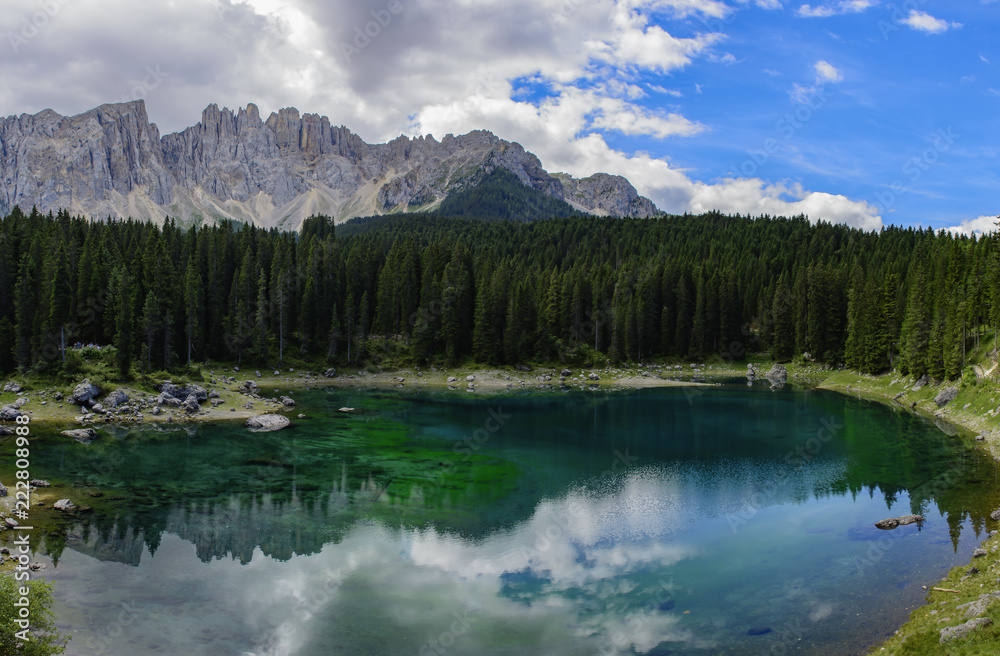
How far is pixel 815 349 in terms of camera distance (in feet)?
362

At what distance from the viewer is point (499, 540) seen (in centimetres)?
2836

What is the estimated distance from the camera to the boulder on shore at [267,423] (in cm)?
5444

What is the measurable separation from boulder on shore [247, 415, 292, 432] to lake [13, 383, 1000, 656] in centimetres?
198

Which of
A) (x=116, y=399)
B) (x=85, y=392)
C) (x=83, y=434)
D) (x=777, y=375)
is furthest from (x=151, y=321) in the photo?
(x=777, y=375)

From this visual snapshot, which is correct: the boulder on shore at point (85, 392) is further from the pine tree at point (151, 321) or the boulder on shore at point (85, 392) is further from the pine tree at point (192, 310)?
the pine tree at point (192, 310)

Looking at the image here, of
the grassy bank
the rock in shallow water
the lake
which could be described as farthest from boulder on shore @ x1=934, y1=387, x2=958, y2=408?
the rock in shallow water

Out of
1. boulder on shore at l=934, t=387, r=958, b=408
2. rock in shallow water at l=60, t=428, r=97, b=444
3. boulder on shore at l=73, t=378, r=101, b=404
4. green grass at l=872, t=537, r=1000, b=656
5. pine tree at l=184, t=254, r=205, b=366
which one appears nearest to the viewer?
green grass at l=872, t=537, r=1000, b=656

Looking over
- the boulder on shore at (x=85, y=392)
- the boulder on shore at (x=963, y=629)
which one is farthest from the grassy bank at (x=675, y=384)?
the boulder on shore at (x=85, y=392)

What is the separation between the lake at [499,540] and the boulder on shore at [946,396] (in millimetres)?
11949

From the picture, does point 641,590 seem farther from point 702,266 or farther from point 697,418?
point 702,266

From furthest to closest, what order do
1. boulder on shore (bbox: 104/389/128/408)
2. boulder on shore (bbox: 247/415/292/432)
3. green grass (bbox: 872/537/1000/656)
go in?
1. boulder on shore (bbox: 104/389/128/408)
2. boulder on shore (bbox: 247/415/292/432)
3. green grass (bbox: 872/537/1000/656)

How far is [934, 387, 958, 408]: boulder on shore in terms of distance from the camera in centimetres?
6028

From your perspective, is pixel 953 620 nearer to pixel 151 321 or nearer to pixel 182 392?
pixel 182 392

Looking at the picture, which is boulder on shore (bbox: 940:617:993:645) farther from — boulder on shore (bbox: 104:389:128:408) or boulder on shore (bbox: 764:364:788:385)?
boulder on shore (bbox: 764:364:788:385)
